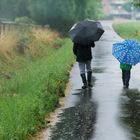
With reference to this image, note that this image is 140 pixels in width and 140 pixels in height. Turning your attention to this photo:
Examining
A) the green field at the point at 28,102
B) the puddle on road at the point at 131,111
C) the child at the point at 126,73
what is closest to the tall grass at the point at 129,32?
the child at the point at 126,73

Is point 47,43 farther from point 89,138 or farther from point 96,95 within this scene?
point 89,138

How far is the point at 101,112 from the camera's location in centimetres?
1047

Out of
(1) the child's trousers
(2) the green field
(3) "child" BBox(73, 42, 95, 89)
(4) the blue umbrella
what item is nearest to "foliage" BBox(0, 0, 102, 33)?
(2) the green field

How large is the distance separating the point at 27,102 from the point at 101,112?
1.61 meters

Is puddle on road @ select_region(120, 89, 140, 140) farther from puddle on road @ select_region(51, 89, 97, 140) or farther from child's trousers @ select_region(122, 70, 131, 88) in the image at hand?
puddle on road @ select_region(51, 89, 97, 140)

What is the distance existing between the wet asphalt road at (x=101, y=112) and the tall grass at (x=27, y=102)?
36cm

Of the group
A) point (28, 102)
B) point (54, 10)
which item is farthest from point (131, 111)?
A: point (54, 10)

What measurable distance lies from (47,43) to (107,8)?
505 feet

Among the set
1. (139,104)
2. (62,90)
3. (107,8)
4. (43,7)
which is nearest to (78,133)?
(139,104)

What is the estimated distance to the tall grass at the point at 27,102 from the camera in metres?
8.01

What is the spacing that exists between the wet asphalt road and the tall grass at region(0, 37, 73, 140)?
1.18 ft

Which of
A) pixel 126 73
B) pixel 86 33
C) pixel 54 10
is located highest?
pixel 86 33

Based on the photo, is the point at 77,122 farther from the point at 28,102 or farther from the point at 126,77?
the point at 126,77

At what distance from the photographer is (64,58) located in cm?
2059
